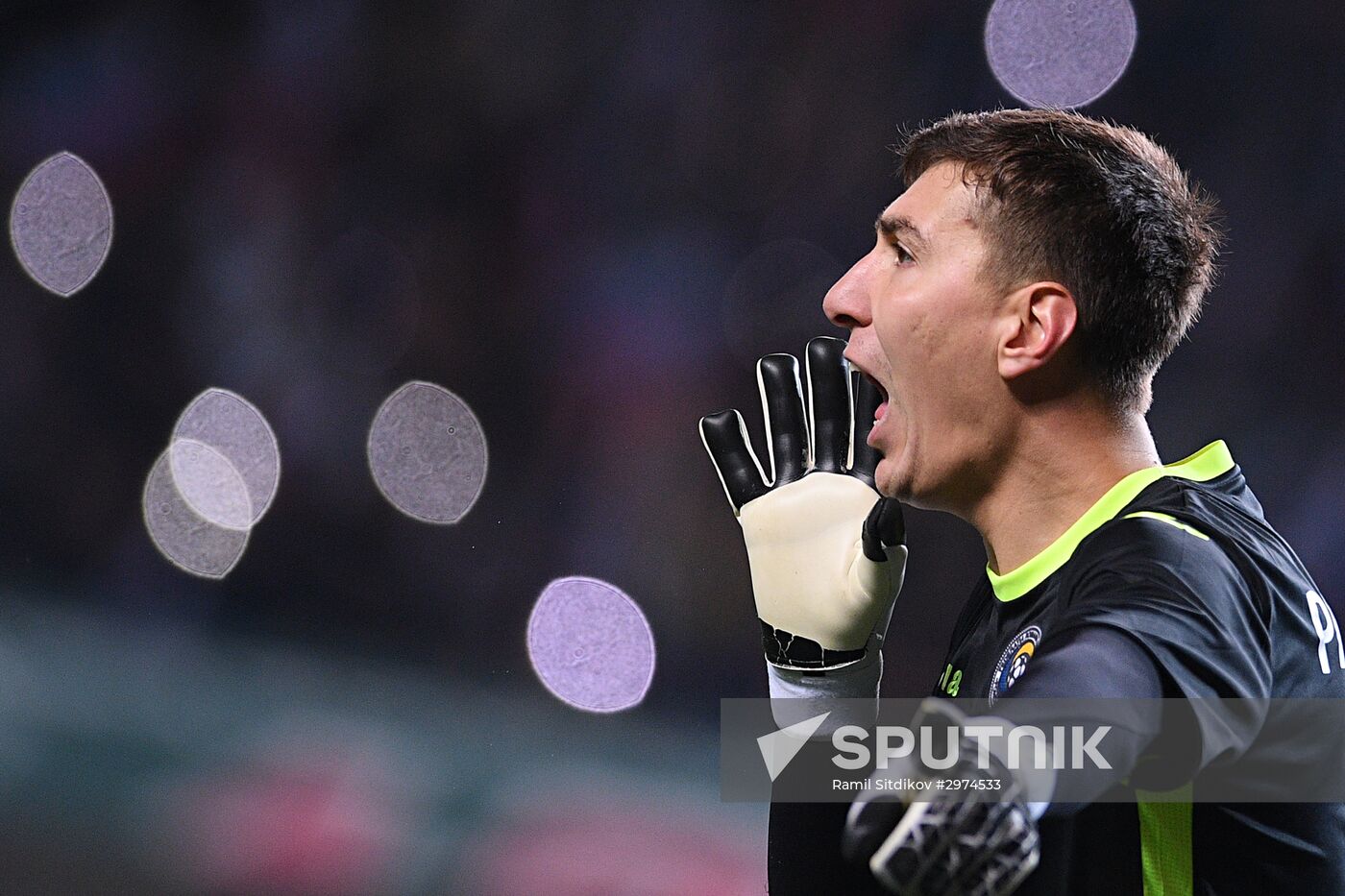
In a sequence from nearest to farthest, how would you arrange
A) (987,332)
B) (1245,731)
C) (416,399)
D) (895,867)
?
(895,867)
(1245,731)
(987,332)
(416,399)

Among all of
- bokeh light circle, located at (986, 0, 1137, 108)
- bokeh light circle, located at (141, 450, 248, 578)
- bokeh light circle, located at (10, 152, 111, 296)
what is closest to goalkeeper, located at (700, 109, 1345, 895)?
bokeh light circle, located at (986, 0, 1137, 108)

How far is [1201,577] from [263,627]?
9.79ft

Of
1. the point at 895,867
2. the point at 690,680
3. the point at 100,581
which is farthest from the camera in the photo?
the point at 100,581

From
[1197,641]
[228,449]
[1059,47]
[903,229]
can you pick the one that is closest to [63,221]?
[228,449]

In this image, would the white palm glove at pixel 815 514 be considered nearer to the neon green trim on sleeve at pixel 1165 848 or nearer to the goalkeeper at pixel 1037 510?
the goalkeeper at pixel 1037 510

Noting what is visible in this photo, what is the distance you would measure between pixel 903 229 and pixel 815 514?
39 cm

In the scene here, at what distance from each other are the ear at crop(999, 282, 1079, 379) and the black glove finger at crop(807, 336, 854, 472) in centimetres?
33

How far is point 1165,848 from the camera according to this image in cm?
88

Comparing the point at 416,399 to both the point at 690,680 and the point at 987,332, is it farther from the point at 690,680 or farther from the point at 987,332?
the point at 987,332

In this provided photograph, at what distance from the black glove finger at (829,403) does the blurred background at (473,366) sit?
138 centimetres

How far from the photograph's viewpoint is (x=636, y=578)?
9.66ft

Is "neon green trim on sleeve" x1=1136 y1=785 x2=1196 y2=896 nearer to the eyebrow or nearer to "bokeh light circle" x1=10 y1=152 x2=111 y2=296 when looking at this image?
the eyebrow

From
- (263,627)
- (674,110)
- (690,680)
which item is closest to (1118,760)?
(690,680)

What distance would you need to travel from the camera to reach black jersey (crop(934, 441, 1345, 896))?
73 cm
